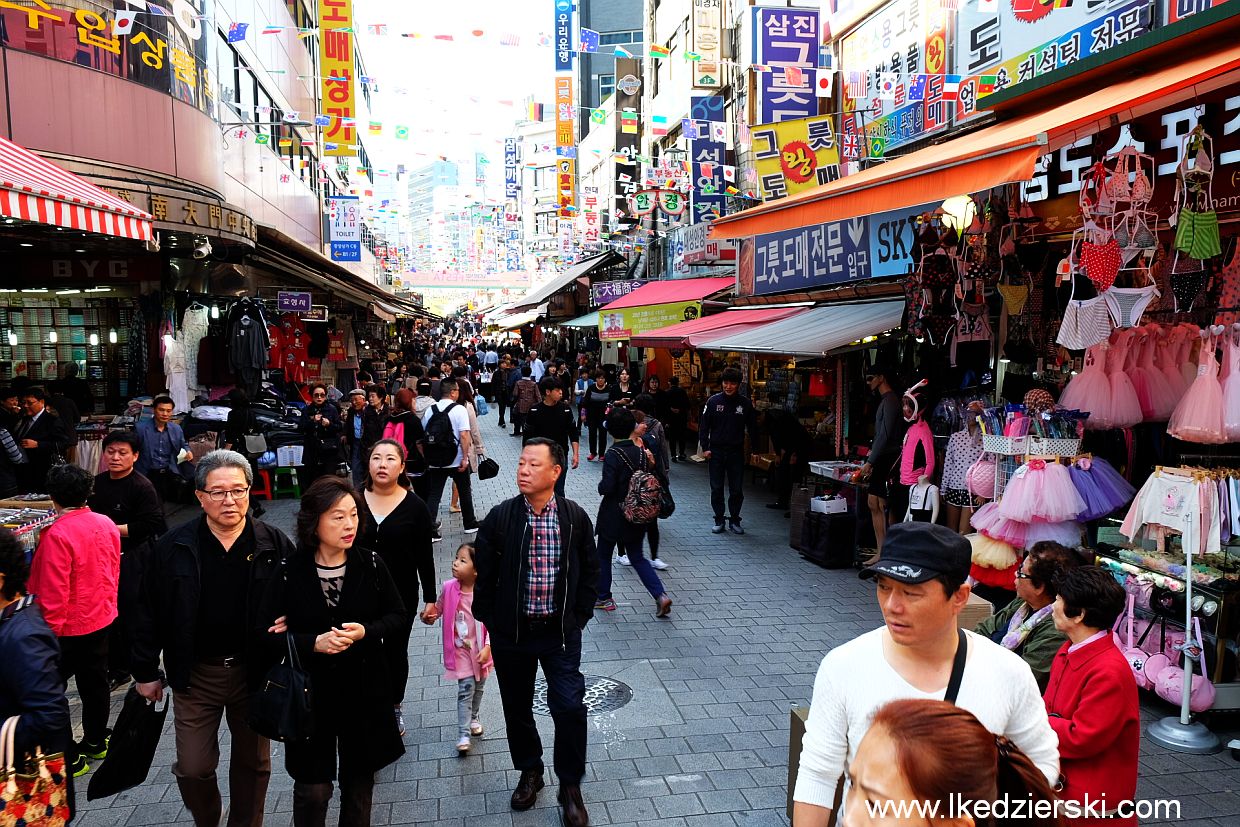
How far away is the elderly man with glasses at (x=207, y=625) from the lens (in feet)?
11.8

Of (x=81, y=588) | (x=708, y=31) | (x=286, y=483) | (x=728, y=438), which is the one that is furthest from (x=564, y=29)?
(x=81, y=588)

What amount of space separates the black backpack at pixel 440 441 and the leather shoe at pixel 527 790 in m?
5.43

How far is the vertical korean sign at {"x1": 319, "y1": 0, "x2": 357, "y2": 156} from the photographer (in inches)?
843

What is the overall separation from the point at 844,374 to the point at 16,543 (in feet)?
30.3

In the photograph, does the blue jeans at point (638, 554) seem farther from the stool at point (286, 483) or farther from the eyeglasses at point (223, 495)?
the stool at point (286, 483)

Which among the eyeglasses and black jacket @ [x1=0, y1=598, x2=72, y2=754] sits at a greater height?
the eyeglasses

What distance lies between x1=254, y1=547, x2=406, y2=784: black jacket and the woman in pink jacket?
1906 millimetres

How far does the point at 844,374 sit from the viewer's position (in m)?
10.9

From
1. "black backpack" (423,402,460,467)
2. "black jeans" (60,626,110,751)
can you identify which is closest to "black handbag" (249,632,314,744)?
"black jeans" (60,626,110,751)

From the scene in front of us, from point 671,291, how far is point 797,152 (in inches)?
324

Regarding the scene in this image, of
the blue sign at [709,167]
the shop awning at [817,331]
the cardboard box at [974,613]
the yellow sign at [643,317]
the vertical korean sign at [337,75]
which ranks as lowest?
the cardboard box at [974,613]

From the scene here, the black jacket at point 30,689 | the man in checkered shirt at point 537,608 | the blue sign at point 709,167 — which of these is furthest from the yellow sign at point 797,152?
the black jacket at point 30,689

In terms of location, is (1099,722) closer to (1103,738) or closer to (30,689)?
(1103,738)

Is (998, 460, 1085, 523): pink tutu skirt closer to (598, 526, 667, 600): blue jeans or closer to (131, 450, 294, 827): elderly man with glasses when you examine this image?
(598, 526, 667, 600): blue jeans
